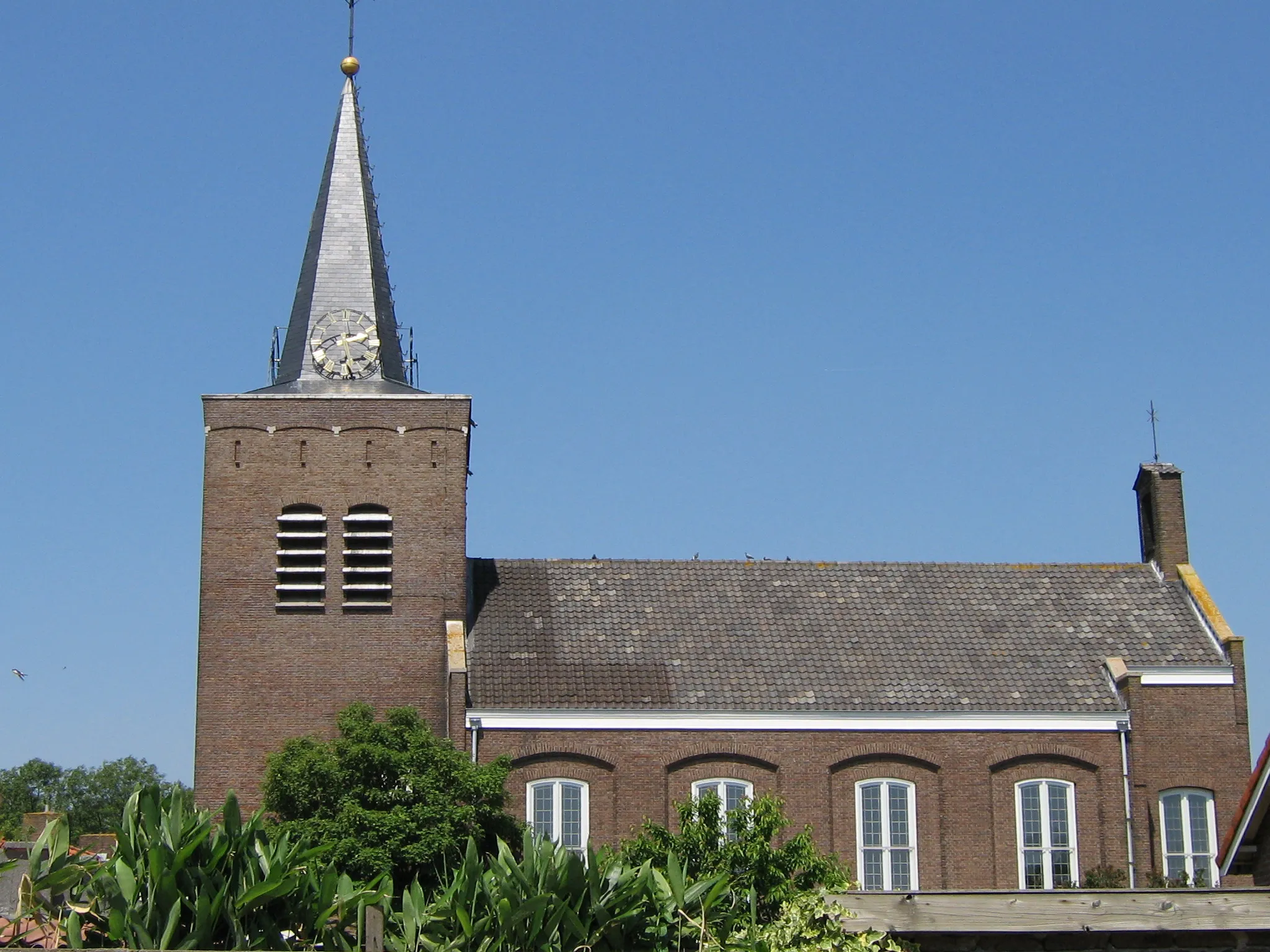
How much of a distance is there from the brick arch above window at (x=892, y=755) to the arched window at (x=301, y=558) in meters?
11.1

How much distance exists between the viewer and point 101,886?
12.8m

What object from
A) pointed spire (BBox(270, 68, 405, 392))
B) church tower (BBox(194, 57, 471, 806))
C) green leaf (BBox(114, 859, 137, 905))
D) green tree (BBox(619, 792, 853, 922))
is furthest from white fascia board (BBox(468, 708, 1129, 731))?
green leaf (BBox(114, 859, 137, 905))

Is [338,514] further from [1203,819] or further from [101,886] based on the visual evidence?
[101,886]

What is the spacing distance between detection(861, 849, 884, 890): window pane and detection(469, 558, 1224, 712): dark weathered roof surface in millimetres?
2832

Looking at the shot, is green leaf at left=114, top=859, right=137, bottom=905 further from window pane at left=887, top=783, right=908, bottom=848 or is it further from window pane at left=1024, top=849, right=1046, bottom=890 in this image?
window pane at left=1024, top=849, right=1046, bottom=890

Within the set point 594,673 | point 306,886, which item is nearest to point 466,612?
point 594,673

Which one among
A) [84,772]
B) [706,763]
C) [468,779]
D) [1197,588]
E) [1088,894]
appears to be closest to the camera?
[1088,894]

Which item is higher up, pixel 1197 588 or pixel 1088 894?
pixel 1197 588

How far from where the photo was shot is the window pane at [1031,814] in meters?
33.2

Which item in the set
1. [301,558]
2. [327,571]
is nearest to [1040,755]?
[327,571]

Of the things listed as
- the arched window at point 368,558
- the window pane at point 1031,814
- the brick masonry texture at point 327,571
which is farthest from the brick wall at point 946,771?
the arched window at point 368,558

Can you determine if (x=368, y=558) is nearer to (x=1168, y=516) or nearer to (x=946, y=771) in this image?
(x=946, y=771)

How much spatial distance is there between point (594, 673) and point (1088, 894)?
20.3 meters

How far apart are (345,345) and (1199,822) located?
1992cm
